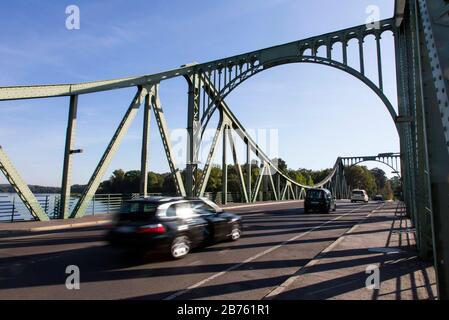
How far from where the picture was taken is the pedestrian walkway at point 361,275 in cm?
527

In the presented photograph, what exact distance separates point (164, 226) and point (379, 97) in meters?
17.2

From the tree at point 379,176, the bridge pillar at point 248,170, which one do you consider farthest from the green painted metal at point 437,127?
the tree at point 379,176

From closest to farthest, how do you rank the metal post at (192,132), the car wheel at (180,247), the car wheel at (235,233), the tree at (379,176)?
the car wheel at (180,247) → the car wheel at (235,233) → the metal post at (192,132) → the tree at (379,176)

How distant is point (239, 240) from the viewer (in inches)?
434

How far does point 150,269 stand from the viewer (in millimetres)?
7137

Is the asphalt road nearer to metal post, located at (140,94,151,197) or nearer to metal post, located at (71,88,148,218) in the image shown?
metal post, located at (71,88,148,218)

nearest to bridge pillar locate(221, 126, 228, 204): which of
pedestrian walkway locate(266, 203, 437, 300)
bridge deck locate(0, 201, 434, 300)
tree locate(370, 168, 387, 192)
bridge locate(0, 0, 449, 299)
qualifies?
bridge locate(0, 0, 449, 299)

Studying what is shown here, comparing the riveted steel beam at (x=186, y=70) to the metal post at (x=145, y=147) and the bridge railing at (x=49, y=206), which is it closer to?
the metal post at (x=145, y=147)

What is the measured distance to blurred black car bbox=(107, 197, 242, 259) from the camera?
7723 mm

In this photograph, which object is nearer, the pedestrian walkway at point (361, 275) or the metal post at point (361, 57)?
the pedestrian walkway at point (361, 275)

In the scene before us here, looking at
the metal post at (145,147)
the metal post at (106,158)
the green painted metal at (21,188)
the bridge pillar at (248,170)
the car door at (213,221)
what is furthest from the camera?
the bridge pillar at (248,170)
